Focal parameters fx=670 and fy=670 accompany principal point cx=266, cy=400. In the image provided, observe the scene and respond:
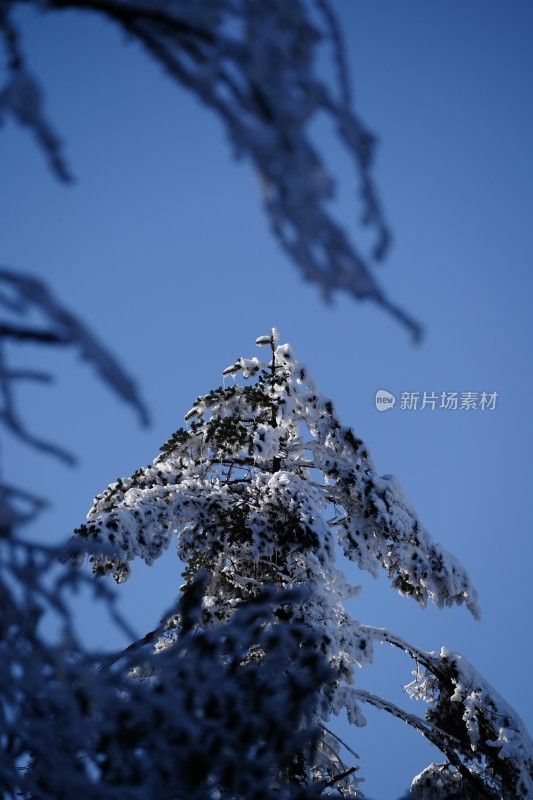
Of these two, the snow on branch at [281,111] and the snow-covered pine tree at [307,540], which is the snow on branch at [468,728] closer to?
the snow-covered pine tree at [307,540]

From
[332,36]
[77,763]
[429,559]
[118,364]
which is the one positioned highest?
[429,559]

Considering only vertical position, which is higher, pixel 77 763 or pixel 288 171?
pixel 288 171

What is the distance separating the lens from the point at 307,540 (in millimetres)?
7387

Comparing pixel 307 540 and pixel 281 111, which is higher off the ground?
pixel 307 540

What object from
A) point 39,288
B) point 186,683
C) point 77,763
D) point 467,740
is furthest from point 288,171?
point 467,740

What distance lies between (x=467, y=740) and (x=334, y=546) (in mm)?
3885

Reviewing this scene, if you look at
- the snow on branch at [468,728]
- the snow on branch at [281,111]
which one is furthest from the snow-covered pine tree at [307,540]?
the snow on branch at [281,111]

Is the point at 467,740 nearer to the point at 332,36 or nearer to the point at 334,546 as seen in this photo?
the point at 334,546

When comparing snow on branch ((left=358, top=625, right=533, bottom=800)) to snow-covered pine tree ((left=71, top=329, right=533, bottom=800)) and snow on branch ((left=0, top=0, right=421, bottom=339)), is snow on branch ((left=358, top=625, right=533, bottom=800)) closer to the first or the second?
snow-covered pine tree ((left=71, top=329, right=533, bottom=800))

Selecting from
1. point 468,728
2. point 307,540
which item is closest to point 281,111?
point 307,540

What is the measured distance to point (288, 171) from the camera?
1.24 m

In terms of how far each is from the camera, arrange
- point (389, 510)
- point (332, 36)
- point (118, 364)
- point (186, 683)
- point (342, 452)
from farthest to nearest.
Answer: point (342, 452), point (389, 510), point (186, 683), point (332, 36), point (118, 364)

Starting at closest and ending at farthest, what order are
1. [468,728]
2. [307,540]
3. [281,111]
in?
[281,111]
[307,540]
[468,728]

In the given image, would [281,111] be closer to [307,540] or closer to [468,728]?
[307,540]
